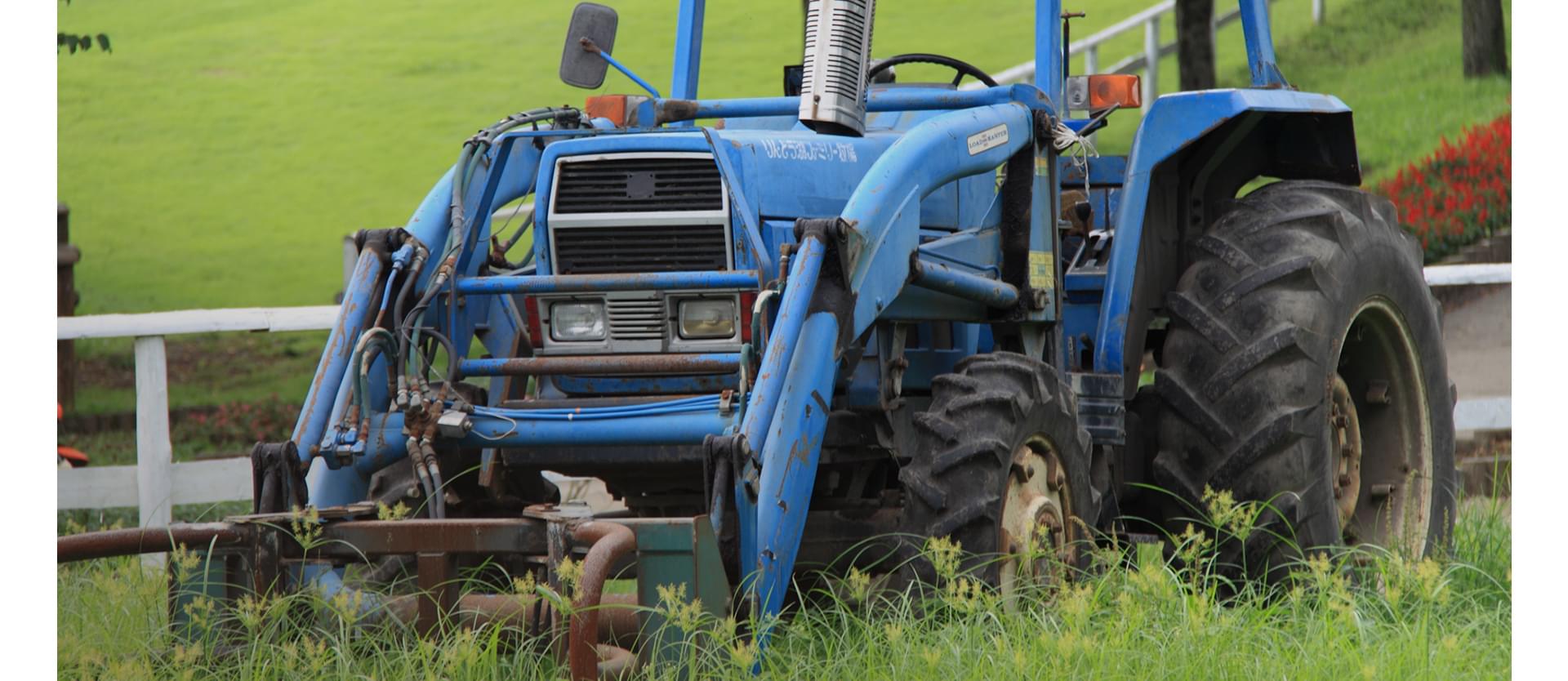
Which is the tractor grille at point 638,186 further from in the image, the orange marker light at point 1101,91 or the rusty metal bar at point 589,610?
the orange marker light at point 1101,91

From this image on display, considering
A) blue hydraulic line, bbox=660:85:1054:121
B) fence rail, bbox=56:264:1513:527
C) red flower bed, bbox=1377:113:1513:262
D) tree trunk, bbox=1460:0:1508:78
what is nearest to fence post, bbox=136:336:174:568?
fence rail, bbox=56:264:1513:527

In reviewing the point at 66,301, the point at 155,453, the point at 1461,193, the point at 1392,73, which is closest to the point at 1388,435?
the point at 155,453

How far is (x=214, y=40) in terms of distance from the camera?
11547 mm

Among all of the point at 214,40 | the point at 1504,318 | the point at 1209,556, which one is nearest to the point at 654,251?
the point at 1209,556

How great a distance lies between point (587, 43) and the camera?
523cm

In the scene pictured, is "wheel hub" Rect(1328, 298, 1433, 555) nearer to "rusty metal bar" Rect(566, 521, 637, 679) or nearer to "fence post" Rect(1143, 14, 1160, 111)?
"rusty metal bar" Rect(566, 521, 637, 679)

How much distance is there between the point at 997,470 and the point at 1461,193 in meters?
6.90

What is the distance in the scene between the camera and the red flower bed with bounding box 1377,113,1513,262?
31.7 feet

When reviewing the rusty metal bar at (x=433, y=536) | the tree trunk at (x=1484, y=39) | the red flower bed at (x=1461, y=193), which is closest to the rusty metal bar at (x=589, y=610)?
the rusty metal bar at (x=433, y=536)

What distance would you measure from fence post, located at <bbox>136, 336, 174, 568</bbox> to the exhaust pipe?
3183 mm

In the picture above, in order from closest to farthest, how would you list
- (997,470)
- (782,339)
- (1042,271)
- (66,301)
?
1. (782,339)
2. (997,470)
3. (1042,271)
4. (66,301)

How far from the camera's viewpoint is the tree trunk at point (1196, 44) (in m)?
11.7

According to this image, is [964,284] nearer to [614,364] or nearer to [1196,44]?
[614,364]
